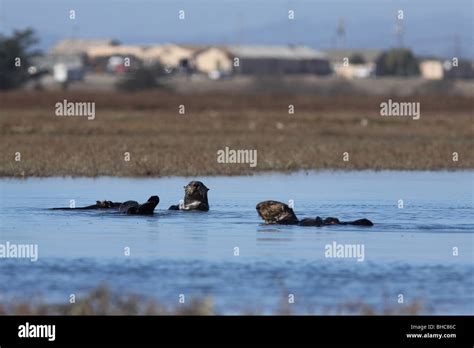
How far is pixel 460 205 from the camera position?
2327cm

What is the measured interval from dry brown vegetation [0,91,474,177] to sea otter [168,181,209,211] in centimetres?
746

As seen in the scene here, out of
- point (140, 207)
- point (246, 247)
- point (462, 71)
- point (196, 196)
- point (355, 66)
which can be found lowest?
point (246, 247)

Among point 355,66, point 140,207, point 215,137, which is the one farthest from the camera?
point 355,66

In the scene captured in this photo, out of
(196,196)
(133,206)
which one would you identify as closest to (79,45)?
(196,196)

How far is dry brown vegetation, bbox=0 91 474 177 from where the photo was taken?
101 ft

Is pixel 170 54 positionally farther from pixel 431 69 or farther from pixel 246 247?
pixel 246 247

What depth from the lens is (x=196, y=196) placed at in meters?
21.7

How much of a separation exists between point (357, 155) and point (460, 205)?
36.8 ft

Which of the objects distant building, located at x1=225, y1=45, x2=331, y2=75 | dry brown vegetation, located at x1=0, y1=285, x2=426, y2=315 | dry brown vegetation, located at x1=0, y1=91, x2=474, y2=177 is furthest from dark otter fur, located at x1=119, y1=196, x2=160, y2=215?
distant building, located at x1=225, y1=45, x2=331, y2=75

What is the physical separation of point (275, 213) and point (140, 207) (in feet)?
7.70

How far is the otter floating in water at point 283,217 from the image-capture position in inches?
792

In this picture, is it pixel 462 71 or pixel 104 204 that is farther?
pixel 462 71
